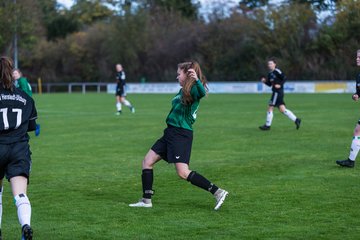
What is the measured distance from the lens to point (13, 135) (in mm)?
6383

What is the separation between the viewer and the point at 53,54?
74250 mm

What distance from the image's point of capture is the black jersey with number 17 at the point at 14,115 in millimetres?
6316

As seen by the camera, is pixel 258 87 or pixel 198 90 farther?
pixel 258 87

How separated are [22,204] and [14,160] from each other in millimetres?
464

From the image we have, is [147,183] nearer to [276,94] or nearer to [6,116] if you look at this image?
[6,116]

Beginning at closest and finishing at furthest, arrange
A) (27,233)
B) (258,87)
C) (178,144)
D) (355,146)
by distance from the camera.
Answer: (27,233), (178,144), (355,146), (258,87)

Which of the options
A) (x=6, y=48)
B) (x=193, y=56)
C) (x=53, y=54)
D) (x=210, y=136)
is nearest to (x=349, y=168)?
(x=210, y=136)

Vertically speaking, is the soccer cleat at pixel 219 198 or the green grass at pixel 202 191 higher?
the soccer cleat at pixel 219 198

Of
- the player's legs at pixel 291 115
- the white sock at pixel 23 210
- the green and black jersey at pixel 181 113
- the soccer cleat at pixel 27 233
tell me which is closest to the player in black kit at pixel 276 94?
the player's legs at pixel 291 115

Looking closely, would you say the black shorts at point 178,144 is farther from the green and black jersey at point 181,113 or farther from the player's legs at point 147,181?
the player's legs at point 147,181

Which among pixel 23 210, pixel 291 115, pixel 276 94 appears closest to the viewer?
pixel 23 210

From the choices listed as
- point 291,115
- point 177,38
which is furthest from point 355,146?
point 177,38

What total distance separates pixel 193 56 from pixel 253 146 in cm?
5276

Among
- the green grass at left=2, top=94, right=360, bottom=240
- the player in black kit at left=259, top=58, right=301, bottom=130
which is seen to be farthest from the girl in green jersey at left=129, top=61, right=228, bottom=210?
the player in black kit at left=259, top=58, right=301, bottom=130
